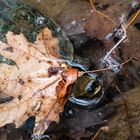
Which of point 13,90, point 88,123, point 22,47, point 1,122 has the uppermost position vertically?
point 22,47

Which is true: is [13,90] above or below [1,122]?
above

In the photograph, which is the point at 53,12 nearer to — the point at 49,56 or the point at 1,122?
the point at 49,56

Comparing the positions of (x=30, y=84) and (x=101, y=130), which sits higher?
(x=30, y=84)

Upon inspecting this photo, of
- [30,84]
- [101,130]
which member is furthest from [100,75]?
[30,84]

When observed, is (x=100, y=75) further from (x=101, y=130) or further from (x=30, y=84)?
(x=30, y=84)

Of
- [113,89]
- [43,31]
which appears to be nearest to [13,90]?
[43,31]

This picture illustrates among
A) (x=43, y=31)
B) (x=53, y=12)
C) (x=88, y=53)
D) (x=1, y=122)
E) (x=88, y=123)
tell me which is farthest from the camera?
(x=53, y=12)

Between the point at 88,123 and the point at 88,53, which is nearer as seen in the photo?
the point at 88,123

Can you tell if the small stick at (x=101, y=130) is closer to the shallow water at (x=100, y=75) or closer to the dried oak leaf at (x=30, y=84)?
the shallow water at (x=100, y=75)
